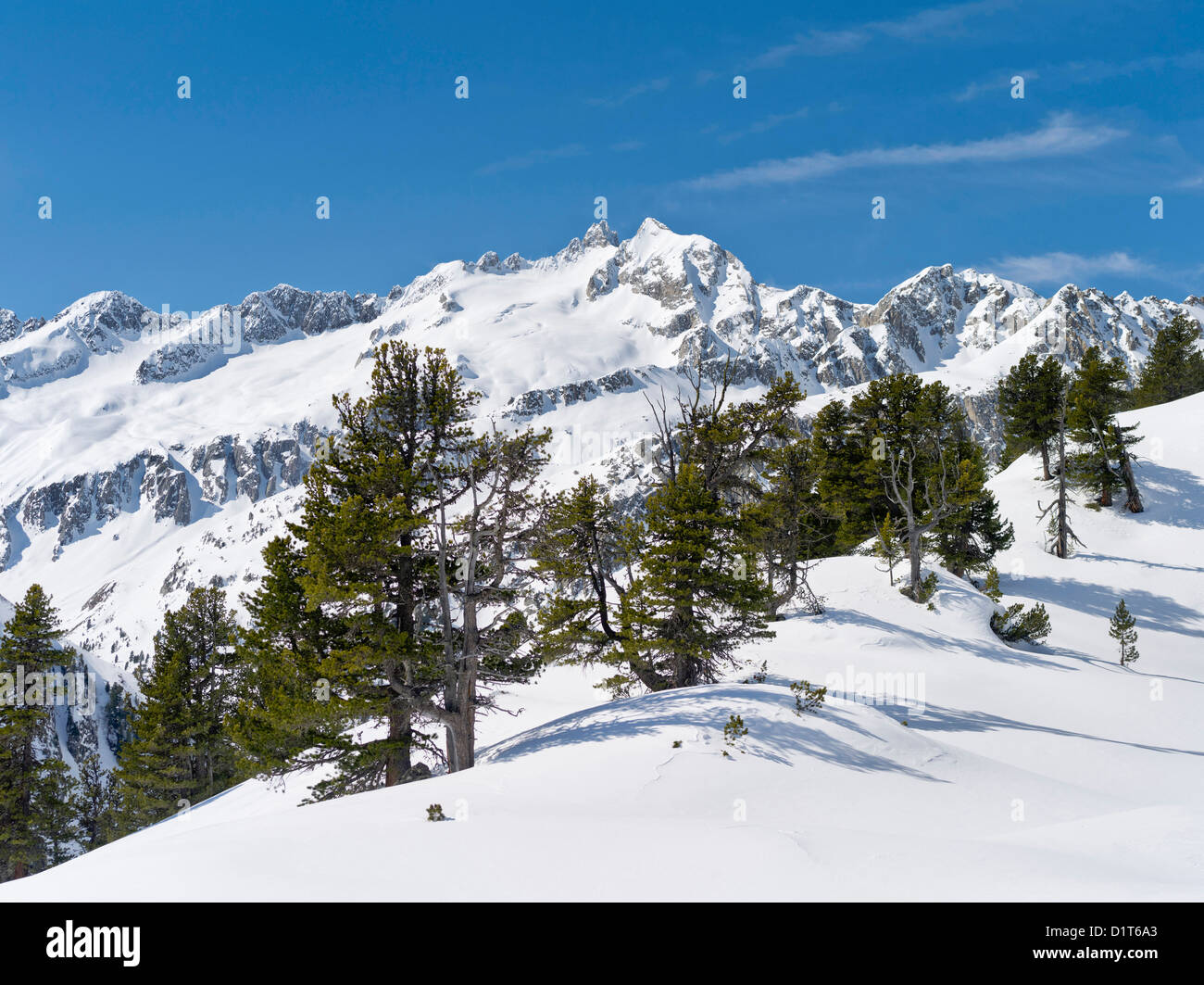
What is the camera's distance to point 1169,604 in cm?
3419

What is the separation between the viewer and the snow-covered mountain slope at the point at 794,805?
659 centimetres

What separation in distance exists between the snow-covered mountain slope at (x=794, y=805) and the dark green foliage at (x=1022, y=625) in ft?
4.77

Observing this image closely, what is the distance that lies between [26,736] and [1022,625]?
146 feet

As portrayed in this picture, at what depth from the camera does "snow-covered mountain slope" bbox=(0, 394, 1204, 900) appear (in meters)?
6.59

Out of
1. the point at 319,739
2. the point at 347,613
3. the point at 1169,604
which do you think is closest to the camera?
the point at 319,739

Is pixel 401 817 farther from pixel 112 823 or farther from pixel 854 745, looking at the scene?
pixel 112 823

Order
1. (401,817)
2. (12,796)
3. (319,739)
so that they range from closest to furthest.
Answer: (401,817)
(319,739)
(12,796)

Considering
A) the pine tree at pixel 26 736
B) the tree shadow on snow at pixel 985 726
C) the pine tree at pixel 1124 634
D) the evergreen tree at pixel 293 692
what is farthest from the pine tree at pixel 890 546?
the pine tree at pixel 26 736

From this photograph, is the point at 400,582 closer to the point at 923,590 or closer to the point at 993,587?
the point at 923,590

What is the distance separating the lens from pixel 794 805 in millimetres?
10484

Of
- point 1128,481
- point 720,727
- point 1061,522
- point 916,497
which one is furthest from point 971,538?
point 720,727

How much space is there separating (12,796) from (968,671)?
4044 cm
